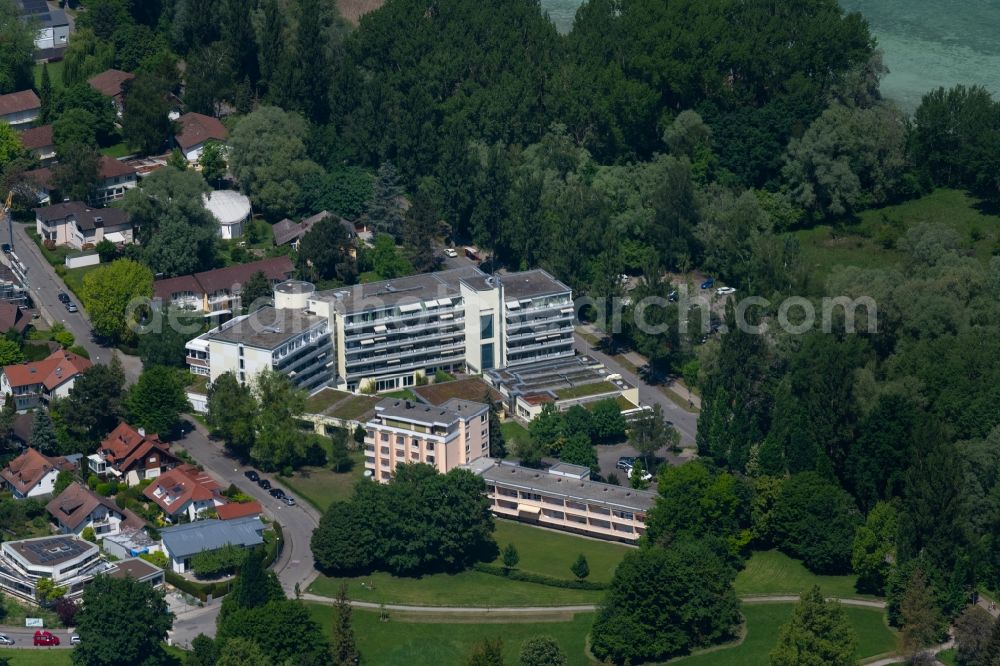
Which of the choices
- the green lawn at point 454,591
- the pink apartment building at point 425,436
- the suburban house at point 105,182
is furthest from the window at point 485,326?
the suburban house at point 105,182

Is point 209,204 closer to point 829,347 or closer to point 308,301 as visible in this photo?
point 308,301

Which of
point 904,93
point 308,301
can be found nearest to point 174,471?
point 308,301

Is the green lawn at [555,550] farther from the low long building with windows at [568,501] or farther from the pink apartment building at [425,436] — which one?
the pink apartment building at [425,436]

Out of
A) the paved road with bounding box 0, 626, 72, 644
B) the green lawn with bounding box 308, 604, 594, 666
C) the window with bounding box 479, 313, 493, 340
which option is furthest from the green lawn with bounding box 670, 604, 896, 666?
the window with bounding box 479, 313, 493, 340

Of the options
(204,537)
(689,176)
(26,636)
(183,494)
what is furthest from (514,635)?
(689,176)

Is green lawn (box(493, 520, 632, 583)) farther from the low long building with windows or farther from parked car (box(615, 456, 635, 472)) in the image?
parked car (box(615, 456, 635, 472))
